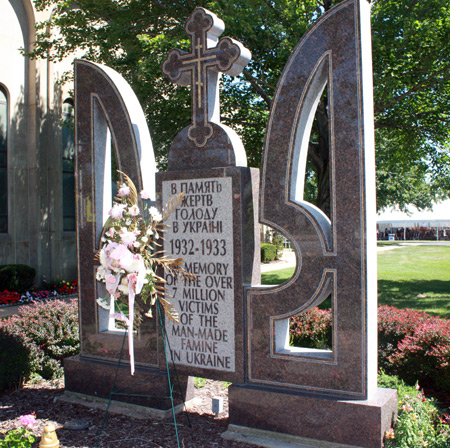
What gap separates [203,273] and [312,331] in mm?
2697

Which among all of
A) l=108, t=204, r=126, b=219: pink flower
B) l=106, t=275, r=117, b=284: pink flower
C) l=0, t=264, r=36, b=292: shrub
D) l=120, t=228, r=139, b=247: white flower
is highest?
l=108, t=204, r=126, b=219: pink flower

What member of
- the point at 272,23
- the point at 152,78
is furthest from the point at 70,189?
the point at 272,23

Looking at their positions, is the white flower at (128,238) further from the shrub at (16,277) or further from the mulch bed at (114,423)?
the shrub at (16,277)

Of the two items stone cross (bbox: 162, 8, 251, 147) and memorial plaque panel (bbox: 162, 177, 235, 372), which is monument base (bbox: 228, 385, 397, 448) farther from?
stone cross (bbox: 162, 8, 251, 147)

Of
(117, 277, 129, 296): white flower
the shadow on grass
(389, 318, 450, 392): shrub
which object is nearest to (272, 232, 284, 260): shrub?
the shadow on grass

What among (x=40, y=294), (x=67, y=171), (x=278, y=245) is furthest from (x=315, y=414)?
(x=278, y=245)

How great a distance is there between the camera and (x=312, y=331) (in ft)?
24.1

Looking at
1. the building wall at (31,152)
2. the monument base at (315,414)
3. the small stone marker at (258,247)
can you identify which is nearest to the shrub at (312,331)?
the small stone marker at (258,247)

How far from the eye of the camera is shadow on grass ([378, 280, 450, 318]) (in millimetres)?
11352

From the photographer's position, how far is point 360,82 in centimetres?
454

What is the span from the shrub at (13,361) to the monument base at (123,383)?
59 cm

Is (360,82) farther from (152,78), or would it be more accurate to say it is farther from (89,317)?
(152,78)

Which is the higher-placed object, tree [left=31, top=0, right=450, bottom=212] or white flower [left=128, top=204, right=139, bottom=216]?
tree [left=31, top=0, right=450, bottom=212]

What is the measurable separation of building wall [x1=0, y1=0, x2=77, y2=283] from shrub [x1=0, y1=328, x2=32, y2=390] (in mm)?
8397
